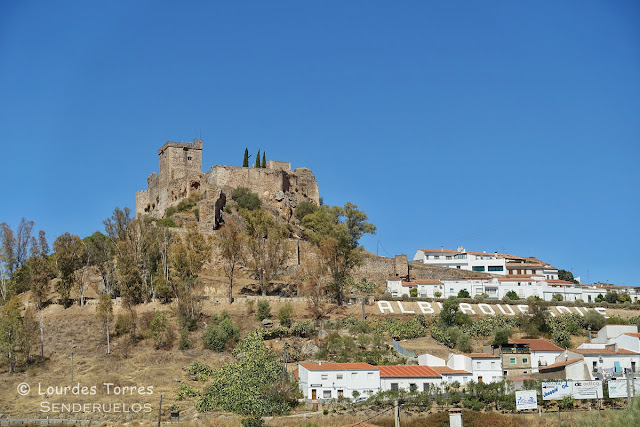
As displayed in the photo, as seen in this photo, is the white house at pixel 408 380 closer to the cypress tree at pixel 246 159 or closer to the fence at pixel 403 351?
the fence at pixel 403 351

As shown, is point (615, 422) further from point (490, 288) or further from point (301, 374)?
point (490, 288)

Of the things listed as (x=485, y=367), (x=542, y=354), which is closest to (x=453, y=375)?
(x=485, y=367)

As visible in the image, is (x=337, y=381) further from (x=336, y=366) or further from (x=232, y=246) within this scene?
(x=232, y=246)

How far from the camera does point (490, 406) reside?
44312 mm

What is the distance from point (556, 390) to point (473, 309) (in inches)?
987

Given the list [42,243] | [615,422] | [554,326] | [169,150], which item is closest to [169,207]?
[169,150]

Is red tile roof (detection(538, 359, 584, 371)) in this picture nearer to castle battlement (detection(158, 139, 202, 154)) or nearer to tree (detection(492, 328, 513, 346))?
tree (detection(492, 328, 513, 346))

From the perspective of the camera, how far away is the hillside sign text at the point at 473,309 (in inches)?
2694

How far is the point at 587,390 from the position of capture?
4481 centimetres

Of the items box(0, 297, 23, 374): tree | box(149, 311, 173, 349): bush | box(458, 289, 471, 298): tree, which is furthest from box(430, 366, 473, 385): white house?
box(0, 297, 23, 374): tree

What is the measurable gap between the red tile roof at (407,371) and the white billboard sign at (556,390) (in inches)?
273

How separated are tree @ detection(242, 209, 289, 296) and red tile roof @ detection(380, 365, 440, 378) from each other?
20679 mm

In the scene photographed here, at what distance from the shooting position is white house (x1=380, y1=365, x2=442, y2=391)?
47.5 meters

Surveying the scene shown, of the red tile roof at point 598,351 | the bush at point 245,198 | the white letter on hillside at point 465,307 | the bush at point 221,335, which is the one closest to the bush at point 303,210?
the bush at point 245,198
